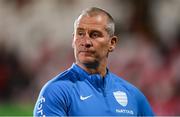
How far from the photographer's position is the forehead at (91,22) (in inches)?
155

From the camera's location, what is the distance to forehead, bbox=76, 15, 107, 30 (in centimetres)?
394

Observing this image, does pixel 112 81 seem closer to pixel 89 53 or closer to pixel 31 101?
pixel 89 53

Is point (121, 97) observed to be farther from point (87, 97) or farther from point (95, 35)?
point (95, 35)

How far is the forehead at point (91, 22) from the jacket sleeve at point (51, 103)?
464mm

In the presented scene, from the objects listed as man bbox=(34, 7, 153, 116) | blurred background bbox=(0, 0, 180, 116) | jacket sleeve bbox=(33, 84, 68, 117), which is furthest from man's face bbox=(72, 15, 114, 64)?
blurred background bbox=(0, 0, 180, 116)

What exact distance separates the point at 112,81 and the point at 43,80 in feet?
15.3

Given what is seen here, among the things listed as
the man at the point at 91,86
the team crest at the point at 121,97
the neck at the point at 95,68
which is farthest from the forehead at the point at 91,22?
the team crest at the point at 121,97

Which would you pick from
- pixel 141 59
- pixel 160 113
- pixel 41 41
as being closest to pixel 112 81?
pixel 160 113

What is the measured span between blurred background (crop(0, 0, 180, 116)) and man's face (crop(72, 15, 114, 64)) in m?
4.01

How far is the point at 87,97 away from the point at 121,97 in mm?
266

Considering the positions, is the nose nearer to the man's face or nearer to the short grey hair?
the man's face

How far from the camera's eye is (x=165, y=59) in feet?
28.1

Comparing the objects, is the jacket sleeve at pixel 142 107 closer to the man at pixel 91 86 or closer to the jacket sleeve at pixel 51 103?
the man at pixel 91 86

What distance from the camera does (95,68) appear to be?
4023mm
